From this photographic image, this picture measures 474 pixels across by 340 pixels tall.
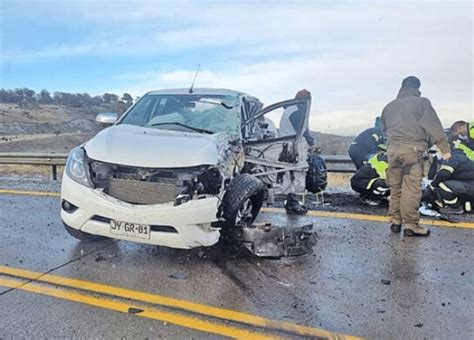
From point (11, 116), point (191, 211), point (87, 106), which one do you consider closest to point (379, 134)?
point (191, 211)

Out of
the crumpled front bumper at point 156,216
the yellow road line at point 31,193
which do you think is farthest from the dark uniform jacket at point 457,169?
the yellow road line at point 31,193

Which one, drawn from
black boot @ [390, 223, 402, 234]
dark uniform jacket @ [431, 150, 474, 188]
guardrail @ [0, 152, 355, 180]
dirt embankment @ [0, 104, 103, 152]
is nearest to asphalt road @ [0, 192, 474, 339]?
black boot @ [390, 223, 402, 234]

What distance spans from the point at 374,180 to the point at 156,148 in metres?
3.90

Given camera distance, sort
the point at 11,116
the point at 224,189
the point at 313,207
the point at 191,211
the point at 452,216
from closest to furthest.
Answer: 1. the point at 191,211
2. the point at 224,189
3. the point at 452,216
4. the point at 313,207
5. the point at 11,116

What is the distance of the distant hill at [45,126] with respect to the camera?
22.6 meters

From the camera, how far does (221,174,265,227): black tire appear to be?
435 centimetres

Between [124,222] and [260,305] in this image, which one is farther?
[124,222]

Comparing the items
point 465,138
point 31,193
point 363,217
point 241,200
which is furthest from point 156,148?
point 31,193

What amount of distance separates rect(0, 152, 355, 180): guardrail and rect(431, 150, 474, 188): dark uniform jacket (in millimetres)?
2626

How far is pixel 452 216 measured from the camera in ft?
20.6

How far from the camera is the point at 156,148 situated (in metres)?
4.32

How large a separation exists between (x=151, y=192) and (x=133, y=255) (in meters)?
0.88

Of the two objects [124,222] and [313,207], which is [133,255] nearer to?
[124,222]

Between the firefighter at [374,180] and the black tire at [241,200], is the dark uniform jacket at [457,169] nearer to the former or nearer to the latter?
the firefighter at [374,180]
